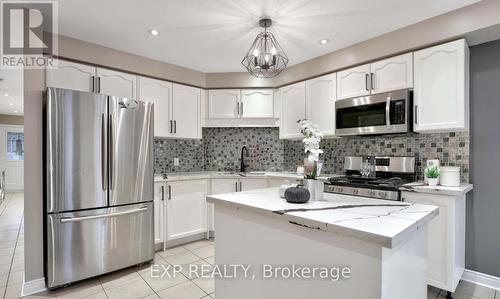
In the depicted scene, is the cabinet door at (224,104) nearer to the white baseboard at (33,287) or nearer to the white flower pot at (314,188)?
the white flower pot at (314,188)

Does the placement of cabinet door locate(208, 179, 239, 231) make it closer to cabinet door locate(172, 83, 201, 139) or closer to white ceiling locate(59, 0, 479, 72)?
cabinet door locate(172, 83, 201, 139)

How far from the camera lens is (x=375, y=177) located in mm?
2889

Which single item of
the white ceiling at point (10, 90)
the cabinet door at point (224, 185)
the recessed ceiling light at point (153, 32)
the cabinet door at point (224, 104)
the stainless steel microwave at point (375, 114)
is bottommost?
the cabinet door at point (224, 185)

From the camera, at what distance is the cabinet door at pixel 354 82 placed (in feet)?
9.32

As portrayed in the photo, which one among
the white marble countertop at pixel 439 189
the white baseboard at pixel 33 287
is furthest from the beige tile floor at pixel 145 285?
the white marble countertop at pixel 439 189

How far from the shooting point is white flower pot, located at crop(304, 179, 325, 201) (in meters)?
1.61

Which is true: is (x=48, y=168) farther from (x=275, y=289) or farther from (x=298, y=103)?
(x=298, y=103)

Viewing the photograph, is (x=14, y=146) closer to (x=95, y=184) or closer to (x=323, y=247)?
(x=95, y=184)

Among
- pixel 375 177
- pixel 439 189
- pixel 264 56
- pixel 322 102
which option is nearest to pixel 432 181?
pixel 439 189

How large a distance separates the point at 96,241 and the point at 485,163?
3660 mm

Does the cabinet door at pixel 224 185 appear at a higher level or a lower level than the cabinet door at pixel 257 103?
lower

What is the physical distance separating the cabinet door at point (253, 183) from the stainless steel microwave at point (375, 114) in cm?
116

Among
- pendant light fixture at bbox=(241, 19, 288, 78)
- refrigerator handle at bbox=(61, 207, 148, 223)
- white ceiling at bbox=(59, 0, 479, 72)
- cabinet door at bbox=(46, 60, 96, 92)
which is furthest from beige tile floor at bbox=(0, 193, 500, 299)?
white ceiling at bbox=(59, 0, 479, 72)

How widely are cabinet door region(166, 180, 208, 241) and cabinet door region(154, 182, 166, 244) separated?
64mm
